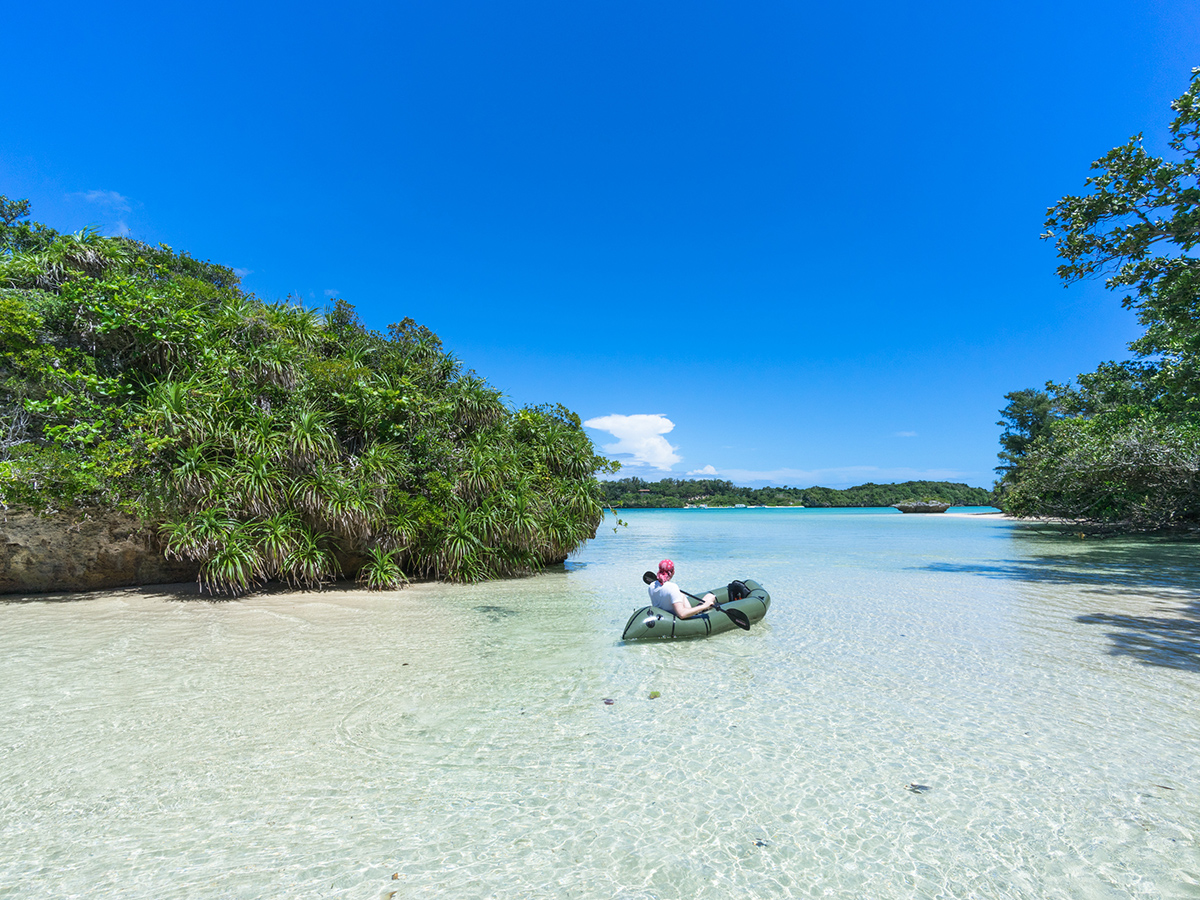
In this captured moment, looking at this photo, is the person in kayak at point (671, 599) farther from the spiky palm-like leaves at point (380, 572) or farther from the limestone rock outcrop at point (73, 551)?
the limestone rock outcrop at point (73, 551)

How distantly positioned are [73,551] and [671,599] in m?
9.54

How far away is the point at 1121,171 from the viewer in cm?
942

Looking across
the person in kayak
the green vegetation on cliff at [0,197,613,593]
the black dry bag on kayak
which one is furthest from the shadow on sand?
the green vegetation on cliff at [0,197,613,593]

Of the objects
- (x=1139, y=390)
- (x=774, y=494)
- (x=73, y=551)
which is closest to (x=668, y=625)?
(x=73, y=551)

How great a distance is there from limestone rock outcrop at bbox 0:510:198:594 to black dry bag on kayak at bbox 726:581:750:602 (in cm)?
928

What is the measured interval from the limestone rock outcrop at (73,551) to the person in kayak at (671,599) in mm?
8265

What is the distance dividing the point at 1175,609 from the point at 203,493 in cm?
1434

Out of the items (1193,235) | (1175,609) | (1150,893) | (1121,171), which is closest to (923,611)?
(1175,609)

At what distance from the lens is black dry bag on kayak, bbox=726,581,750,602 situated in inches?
310

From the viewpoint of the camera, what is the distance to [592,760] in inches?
137

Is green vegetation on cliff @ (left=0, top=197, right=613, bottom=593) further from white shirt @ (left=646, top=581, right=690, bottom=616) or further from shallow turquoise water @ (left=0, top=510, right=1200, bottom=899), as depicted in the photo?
white shirt @ (left=646, top=581, right=690, bottom=616)

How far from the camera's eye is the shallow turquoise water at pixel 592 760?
95.8 inches

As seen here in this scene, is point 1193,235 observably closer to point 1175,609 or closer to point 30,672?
point 1175,609

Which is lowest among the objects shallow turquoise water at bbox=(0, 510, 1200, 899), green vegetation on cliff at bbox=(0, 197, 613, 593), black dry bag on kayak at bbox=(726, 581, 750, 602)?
shallow turquoise water at bbox=(0, 510, 1200, 899)
